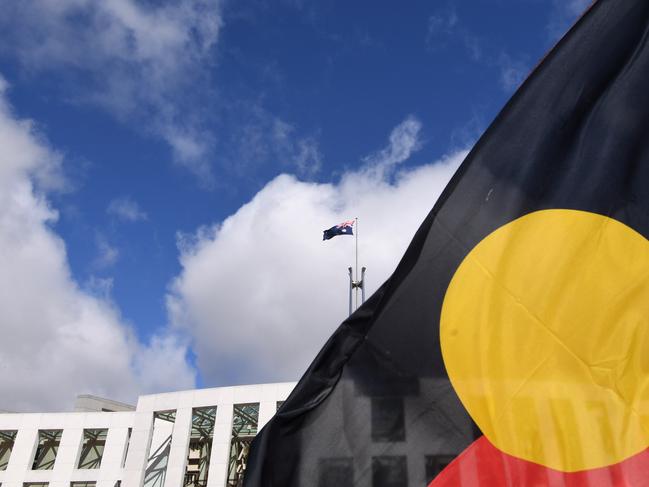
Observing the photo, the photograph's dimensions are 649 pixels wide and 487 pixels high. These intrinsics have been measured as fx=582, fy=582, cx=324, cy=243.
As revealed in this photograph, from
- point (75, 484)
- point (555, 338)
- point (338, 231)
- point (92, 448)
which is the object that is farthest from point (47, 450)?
point (555, 338)

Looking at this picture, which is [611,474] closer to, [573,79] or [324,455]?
[324,455]

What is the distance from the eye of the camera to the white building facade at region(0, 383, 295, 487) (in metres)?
36.8

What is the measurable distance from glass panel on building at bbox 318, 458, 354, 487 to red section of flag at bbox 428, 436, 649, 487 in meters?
0.40

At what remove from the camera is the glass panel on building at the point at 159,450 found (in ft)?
132

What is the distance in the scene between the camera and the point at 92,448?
4634 centimetres

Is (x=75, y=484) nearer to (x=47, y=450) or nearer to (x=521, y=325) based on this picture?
(x=47, y=450)

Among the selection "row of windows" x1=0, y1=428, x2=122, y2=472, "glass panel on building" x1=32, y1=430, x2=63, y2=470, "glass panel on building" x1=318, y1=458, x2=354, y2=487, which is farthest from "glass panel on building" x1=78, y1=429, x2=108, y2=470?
"glass panel on building" x1=318, y1=458, x2=354, y2=487

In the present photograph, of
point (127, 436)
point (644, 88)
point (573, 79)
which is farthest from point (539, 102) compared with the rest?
point (127, 436)

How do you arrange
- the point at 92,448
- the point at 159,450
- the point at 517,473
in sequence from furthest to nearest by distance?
the point at 92,448
the point at 159,450
the point at 517,473

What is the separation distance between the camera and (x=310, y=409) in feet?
9.98

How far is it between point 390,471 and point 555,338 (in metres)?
1.06

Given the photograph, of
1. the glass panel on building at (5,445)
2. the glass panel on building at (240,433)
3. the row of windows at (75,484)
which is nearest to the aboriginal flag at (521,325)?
the glass panel on building at (240,433)

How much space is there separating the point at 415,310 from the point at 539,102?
143 cm

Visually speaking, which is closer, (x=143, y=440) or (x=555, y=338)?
(x=555, y=338)
